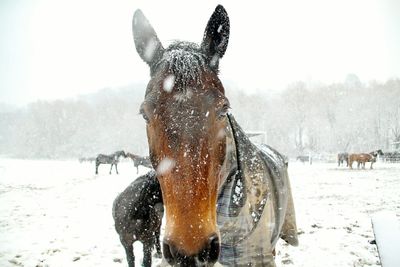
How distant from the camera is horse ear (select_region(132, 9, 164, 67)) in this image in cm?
194

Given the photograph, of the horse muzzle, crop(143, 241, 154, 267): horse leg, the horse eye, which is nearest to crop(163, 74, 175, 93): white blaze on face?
the horse eye

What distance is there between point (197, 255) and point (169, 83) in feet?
3.00

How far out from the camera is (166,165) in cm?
152

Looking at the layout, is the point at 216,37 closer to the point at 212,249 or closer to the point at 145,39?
the point at 145,39

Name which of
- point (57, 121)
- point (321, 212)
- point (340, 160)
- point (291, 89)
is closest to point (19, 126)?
point (57, 121)

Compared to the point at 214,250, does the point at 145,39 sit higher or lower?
higher

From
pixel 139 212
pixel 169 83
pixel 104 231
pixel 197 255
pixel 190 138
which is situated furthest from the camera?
pixel 104 231

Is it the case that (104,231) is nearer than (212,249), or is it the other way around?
(212,249)

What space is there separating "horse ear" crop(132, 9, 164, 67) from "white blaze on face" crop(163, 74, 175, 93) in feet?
1.16

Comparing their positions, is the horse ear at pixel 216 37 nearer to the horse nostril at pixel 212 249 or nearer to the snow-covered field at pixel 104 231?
the horse nostril at pixel 212 249

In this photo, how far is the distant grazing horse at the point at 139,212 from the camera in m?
3.30

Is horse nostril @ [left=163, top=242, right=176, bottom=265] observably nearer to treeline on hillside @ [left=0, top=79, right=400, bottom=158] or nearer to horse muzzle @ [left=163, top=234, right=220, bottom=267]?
horse muzzle @ [left=163, top=234, right=220, bottom=267]

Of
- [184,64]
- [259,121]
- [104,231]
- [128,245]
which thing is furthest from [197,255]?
[259,121]

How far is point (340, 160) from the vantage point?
26.9m
